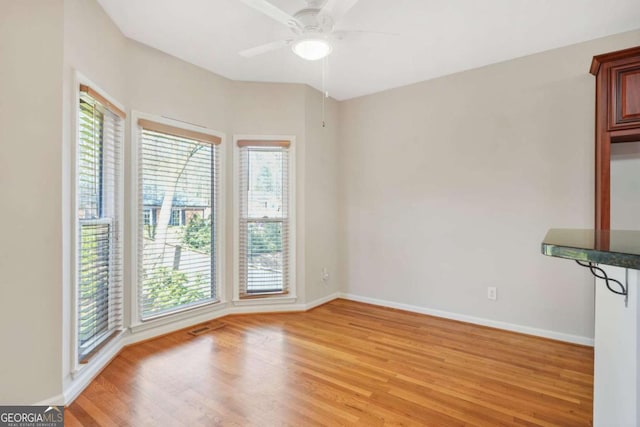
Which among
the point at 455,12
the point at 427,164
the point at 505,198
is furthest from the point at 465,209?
the point at 455,12

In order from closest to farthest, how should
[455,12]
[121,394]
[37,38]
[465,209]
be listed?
[37,38]
[121,394]
[455,12]
[465,209]

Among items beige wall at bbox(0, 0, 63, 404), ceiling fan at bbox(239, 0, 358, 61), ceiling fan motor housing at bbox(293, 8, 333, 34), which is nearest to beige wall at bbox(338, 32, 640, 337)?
ceiling fan at bbox(239, 0, 358, 61)

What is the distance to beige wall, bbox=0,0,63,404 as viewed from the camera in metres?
1.65

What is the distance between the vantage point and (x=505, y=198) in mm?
3023

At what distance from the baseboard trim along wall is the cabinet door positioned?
70.9 inches

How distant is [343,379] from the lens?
2.16m

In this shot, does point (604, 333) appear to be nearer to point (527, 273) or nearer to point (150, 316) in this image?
point (527, 273)

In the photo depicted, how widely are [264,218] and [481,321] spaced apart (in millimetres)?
2585

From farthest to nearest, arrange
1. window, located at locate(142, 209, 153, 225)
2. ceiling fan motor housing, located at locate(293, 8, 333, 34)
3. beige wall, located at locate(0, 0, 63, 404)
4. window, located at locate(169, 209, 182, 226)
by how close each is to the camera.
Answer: window, located at locate(169, 209, 182, 226)
window, located at locate(142, 209, 153, 225)
ceiling fan motor housing, located at locate(293, 8, 333, 34)
beige wall, located at locate(0, 0, 63, 404)

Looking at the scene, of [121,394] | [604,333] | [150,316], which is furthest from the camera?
[150,316]

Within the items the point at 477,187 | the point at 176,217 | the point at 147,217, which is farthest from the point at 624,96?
the point at 147,217

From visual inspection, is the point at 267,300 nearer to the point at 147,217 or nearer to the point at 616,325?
the point at 147,217

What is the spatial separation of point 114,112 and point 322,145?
2.23 m

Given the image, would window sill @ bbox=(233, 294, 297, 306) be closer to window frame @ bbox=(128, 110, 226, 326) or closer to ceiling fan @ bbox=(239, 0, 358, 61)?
window frame @ bbox=(128, 110, 226, 326)
